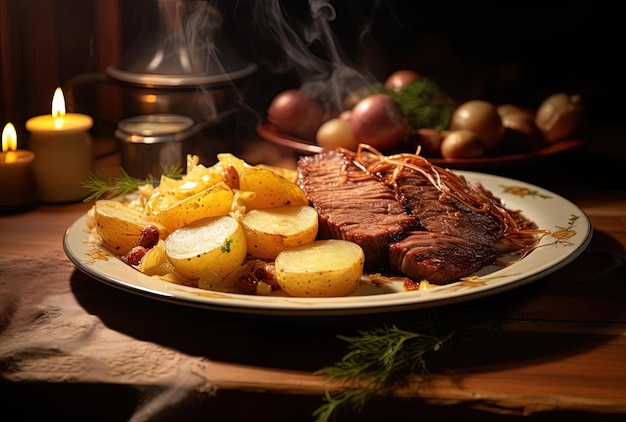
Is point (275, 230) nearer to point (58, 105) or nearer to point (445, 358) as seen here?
point (445, 358)

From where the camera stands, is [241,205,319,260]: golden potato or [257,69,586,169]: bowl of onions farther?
[257,69,586,169]: bowl of onions

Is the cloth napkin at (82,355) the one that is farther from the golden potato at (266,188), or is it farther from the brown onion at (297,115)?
the brown onion at (297,115)

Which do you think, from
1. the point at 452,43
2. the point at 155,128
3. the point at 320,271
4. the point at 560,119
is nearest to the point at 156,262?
the point at 320,271

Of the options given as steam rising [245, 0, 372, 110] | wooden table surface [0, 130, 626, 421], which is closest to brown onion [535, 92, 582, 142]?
steam rising [245, 0, 372, 110]

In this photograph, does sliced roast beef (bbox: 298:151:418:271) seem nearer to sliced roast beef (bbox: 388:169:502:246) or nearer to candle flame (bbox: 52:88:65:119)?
sliced roast beef (bbox: 388:169:502:246)

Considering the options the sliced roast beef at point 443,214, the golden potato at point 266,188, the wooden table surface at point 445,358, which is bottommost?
the wooden table surface at point 445,358

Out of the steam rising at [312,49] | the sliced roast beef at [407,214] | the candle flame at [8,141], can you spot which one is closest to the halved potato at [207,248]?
the sliced roast beef at [407,214]
